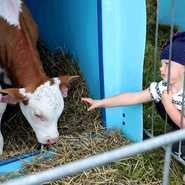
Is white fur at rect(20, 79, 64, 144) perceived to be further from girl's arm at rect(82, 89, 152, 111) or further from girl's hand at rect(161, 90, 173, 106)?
girl's hand at rect(161, 90, 173, 106)

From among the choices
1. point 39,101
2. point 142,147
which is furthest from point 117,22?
point 142,147

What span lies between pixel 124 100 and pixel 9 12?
3.01ft

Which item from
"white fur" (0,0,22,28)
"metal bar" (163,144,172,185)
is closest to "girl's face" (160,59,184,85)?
"white fur" (0,0,22,28)

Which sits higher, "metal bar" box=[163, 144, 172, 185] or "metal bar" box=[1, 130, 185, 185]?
"metal bar" box=[1, 130, 185, 185]

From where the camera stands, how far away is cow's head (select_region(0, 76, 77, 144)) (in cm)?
244

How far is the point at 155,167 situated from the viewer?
2.65 metres

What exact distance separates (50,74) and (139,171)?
49.7 inches

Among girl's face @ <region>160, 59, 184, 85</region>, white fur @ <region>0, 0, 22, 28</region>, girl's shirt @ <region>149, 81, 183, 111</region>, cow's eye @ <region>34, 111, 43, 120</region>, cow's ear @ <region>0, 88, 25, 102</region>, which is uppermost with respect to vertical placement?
white fur @ <region>0, 0, 22, 28</region>

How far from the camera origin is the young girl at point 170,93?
7.78 feet

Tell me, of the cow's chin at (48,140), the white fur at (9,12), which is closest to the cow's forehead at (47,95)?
the cow's chin at (48,140)

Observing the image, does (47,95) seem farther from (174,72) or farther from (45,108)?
(174,72)

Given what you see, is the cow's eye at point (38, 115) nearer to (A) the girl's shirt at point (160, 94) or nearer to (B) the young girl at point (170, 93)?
(B) the young girl at point (170, 93)

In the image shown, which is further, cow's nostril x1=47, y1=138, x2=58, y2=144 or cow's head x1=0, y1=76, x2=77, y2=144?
cow's nostril x1=47, y1=138, x2=58, y2=144

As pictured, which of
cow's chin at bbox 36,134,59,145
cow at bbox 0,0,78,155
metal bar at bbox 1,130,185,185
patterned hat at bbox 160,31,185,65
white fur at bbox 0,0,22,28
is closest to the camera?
metal bar at bbox 1,130,185,185
